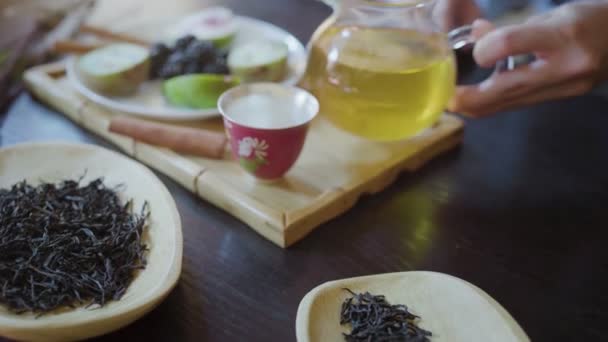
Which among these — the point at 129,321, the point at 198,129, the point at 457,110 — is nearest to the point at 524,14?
the point at 457,110

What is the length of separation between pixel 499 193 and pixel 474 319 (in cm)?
41

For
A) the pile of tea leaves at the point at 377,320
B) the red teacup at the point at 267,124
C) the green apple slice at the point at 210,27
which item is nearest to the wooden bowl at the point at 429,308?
the pile of tea leaves at the point at 377,320

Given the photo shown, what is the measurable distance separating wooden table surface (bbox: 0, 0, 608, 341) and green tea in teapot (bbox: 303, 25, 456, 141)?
14cm

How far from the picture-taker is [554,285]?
0.86m

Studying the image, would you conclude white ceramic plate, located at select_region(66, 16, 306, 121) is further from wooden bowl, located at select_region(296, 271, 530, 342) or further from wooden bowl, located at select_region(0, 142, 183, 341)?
wooden bowl, located at select_region(296, 271, 530, 342)

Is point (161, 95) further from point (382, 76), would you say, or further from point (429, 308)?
point (429, 308)

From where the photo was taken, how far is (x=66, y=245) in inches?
31.6

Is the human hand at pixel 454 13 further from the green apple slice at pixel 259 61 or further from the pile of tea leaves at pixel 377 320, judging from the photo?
the pile of tea leaves at pixel 377 320

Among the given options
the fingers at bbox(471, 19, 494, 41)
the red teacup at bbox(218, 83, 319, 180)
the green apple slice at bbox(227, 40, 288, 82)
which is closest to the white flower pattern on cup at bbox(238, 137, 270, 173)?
the red teacup at bbox(218, 83, 319, 180)

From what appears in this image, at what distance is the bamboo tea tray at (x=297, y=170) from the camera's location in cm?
94

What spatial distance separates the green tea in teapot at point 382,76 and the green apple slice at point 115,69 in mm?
426

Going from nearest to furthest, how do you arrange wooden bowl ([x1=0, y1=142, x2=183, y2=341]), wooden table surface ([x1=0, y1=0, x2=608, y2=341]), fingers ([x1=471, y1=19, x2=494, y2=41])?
1. wooden bowl ([x1=0, y1=142, x2=183, y2=341])
2. wooden table surface ([x1=0, y1=0, x2=608, y2=341])
3. fingers ([x1=471, y1=19, x2=494, y2=41])

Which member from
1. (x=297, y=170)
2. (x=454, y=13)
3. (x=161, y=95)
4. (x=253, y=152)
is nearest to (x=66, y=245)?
(x=253, y=152)

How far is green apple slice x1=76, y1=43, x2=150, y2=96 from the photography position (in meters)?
1.24
